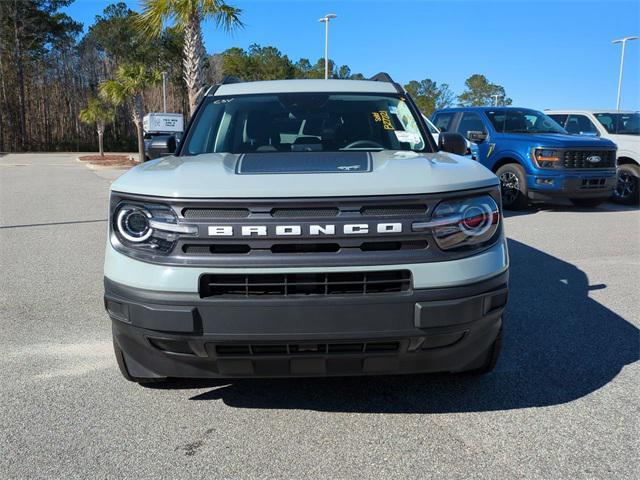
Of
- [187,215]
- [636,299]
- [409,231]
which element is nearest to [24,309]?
[187,215]

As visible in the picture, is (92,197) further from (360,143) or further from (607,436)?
(607,436)

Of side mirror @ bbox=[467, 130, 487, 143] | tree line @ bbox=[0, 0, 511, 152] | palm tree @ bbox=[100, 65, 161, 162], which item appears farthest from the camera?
tree line @ bbox=[0, 0, 511, 152]

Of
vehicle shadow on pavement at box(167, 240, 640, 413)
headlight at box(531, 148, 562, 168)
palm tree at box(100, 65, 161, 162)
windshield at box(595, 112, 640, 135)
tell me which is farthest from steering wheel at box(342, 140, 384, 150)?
palm tree at box(100, 65, 161, 162)

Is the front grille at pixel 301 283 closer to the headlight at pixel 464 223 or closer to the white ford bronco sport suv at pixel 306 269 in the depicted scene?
the white ford bronco sport suv at pixel 306 269

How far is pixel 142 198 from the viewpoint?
2508 millimetres

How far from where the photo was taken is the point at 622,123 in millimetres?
12172

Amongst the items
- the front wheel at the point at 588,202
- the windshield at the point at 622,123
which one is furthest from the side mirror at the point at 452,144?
the windshield at the point at 622,123

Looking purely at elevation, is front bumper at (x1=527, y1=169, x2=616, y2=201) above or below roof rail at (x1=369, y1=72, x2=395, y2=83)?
below

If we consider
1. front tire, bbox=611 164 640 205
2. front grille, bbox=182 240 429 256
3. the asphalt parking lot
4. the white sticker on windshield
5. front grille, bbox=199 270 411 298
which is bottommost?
the asphalt parking lot

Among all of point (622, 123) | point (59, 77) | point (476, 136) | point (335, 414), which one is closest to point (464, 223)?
point (335, 414)

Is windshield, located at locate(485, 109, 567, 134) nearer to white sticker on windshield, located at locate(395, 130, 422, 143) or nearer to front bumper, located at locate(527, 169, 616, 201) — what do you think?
front bumper, located at locate(527, 169, 616, 201)

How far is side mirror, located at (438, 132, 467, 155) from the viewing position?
3.79 m

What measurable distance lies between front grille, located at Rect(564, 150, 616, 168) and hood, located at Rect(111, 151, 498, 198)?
8.00 meters

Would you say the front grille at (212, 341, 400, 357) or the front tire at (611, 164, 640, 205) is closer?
the front grille at (212, 341, 400, 357)
